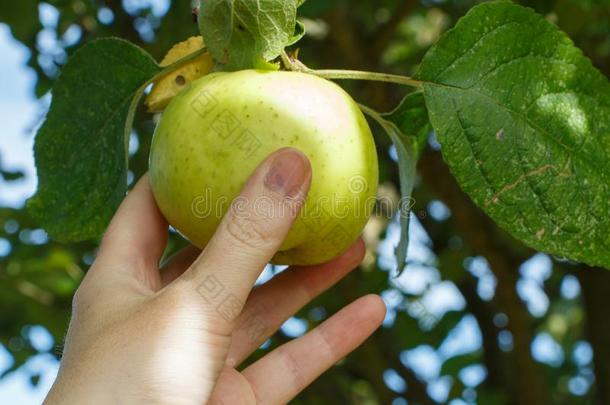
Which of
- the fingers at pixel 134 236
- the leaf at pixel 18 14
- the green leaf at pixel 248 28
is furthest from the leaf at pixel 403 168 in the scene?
the leaf at pixel 18 14

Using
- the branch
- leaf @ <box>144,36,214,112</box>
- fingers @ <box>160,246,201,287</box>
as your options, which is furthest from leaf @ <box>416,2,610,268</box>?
the branch

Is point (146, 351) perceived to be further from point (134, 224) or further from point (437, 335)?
point (437, 335)

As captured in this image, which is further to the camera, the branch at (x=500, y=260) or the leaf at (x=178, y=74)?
the branch at (x=500, y=260)

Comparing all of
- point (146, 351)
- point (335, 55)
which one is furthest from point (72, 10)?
point (146, 351)

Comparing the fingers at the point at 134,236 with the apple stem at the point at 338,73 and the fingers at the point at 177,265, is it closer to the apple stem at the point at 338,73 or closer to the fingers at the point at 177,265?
the fingers at the point at 177,265

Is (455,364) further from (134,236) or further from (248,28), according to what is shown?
(248,28)

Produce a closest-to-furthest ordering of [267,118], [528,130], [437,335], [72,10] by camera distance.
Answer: [267,118] → [528,130] → [72,10] → [437,335]
